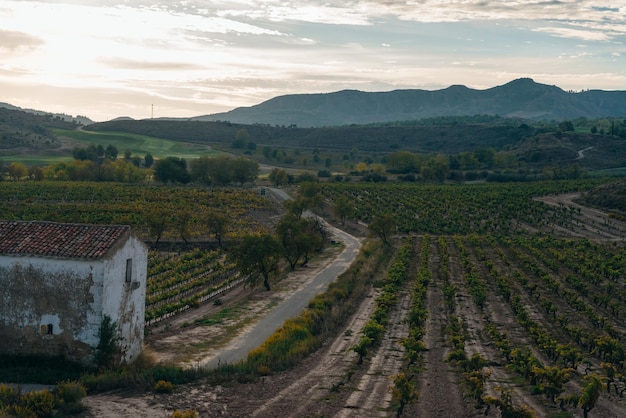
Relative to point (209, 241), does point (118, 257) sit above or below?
above

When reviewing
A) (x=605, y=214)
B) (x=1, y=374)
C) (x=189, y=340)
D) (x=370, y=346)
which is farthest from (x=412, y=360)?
(x=605, y=214)

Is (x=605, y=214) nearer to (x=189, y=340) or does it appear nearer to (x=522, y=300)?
(x=522, y=300)

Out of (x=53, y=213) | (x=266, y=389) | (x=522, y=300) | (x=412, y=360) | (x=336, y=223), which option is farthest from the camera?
(x=336, y=223)

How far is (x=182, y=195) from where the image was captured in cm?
9881

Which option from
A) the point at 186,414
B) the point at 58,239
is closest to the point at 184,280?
the point at 58,239

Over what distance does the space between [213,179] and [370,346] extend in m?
102

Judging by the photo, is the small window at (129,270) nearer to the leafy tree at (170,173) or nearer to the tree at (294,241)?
the tree at (294,241)

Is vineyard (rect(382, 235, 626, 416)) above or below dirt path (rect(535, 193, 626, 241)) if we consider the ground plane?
below

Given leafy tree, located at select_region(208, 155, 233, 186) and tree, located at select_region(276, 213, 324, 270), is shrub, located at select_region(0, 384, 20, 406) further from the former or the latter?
leafy tree, located at select_region(208, 155, 233, 186)

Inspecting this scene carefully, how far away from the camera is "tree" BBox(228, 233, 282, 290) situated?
42969mm

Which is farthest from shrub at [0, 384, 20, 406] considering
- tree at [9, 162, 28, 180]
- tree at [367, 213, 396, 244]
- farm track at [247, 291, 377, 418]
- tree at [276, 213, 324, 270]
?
tree at [9, 162, 28, 180]

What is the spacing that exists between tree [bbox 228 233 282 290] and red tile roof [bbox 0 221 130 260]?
17.4 metres

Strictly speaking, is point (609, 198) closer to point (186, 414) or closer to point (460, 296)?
point (460, 296)

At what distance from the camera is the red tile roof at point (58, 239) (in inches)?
965
